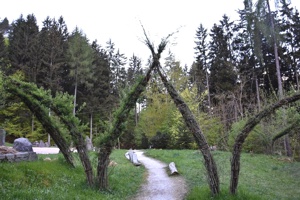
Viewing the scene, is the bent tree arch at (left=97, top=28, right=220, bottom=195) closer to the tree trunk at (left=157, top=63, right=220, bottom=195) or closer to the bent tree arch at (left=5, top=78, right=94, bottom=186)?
the tree trunk at (left=157, top=63, right=220, bottom=195)

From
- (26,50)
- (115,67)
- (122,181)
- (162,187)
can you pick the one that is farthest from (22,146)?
(115,67)

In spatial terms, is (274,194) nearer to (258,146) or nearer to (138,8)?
(138,8)

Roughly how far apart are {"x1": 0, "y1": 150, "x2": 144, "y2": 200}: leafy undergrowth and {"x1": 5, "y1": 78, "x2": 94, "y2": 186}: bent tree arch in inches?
21.9

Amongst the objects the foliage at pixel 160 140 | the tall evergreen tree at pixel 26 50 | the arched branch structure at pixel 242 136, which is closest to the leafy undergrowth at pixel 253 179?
the arched branch structure at pixel 242 136

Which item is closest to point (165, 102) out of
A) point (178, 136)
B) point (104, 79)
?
point (178, 136)

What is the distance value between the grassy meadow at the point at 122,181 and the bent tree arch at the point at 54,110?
555 millimetres

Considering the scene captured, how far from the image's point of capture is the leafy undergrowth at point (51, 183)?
6496mm

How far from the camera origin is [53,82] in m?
35.1

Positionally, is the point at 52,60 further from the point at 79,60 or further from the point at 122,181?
the point at 122,181

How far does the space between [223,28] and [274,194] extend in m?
35.6

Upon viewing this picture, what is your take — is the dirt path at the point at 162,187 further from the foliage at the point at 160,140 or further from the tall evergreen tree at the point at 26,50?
the tall evergreen tree at the point at 26,50

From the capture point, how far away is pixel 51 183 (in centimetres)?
879

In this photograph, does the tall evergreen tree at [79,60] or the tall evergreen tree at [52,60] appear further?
the tall evergreen tree at [79,60]

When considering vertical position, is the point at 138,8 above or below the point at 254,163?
above
